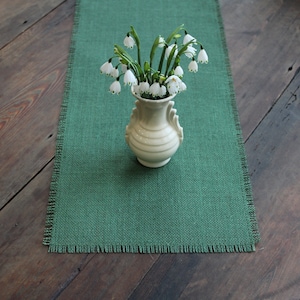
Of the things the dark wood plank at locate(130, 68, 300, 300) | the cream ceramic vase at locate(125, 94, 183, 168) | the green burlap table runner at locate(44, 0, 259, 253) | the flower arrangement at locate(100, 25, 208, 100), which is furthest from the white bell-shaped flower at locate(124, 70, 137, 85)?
the dark wood plank at locate(130, 68, 300, 300)

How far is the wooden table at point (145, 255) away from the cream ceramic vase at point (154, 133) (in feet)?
0.89

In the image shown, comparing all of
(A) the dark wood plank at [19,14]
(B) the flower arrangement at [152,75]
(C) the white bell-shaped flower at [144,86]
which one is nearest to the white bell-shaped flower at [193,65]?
(B) the flower arrangement at [152,75]

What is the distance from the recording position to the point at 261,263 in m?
1.17

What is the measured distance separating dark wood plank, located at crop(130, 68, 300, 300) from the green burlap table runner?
1.3 inches

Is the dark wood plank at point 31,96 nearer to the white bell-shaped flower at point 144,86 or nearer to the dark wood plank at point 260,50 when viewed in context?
the white bell-shaped flower at point 144,86

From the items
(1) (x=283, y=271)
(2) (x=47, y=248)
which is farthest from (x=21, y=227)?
(1) (x=283, y=271)

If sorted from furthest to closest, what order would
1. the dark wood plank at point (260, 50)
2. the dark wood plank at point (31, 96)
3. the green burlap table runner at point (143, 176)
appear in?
1. the dark wood plank at point (260, 50)
2. the dark wood plank at point (31, 96)
3. the green burlap table runner at point (143, 176)

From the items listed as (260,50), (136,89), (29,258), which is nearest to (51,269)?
(29,258)

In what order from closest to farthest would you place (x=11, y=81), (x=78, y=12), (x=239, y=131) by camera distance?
(x=239, y=131) → (x=11, y=81) → (x=78, y=12)

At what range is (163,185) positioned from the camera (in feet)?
4.29

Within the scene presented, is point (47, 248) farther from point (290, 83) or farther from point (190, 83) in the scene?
point (290, 83)

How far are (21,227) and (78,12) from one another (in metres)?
0.98

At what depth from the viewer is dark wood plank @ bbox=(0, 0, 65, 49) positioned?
1.75 m

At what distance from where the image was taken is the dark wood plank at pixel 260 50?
1545mm
